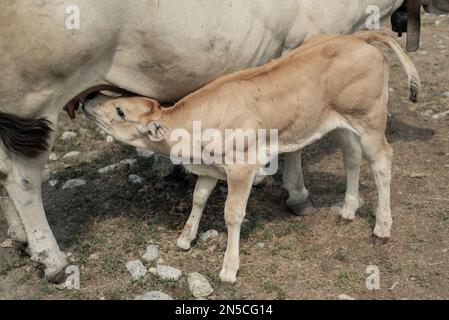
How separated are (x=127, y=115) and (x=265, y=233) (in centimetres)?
174

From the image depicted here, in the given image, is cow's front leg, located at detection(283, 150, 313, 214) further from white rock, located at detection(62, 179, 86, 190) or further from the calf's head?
white rock, located at detection(62, 179, 86, 190)

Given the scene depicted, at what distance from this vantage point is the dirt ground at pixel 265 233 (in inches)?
218

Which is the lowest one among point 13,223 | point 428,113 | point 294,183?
point 428,113

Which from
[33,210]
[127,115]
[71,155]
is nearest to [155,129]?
[127,115]

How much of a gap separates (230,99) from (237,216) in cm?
95

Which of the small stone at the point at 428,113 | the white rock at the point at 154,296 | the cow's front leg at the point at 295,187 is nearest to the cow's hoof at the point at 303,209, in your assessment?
the cow's front leg at the point at 295,187

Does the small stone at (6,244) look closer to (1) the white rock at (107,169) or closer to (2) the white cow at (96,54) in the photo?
(2) the white cow at (96,54)

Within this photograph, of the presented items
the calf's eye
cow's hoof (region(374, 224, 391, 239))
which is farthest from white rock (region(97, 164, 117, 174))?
cow's hoof (region(374, 224, 391, 239))

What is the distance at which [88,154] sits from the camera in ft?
26.8

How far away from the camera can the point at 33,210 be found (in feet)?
17.9

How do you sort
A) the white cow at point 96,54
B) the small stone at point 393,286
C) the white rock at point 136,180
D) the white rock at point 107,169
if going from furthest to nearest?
the white rock at point 107,169, the white rock at point 136,180, the small stone at point 393,286, the white cow at point 96,54

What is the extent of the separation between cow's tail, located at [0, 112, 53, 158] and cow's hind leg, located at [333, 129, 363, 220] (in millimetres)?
2685

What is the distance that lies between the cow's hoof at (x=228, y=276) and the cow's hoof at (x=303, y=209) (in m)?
1.34

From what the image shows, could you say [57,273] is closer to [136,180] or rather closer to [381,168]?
[136,180]
